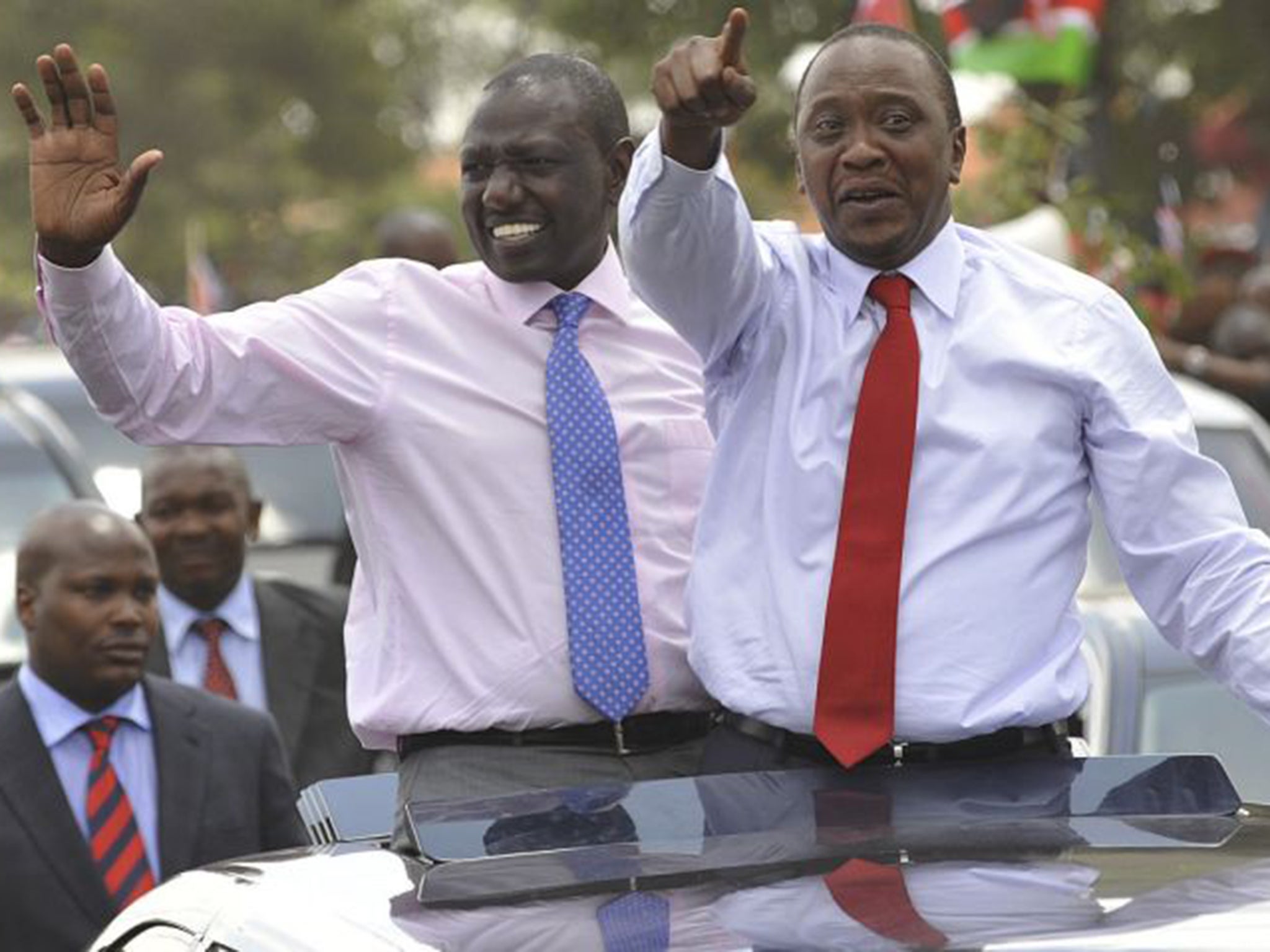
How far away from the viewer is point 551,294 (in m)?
5.37

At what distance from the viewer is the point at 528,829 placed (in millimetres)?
4082

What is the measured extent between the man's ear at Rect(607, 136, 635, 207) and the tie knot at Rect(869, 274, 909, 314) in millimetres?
694

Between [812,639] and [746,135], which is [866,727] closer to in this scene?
[812,639]

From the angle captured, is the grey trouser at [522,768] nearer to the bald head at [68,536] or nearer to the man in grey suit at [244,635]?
the bald head at [68,536]

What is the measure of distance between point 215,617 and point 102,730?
138cm

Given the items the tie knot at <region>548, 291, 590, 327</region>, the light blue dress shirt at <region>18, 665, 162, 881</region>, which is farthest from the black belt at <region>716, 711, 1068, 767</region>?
the light blue dress shirt at <region>18, 665, 162, 881</region>

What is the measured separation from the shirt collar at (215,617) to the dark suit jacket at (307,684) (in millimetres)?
29

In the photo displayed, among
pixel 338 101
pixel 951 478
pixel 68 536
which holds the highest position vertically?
pixel 338 101

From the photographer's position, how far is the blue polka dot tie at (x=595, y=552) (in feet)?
17.0

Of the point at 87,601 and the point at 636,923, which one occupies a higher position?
the point at 87,601

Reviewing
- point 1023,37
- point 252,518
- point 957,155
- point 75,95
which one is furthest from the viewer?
point 1023,37

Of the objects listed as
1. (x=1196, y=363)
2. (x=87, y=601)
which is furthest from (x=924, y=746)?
(x=1196, y=363)

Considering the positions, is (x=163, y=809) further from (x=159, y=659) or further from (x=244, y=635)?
(x=244, y=635)

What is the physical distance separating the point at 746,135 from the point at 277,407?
17047 mm
